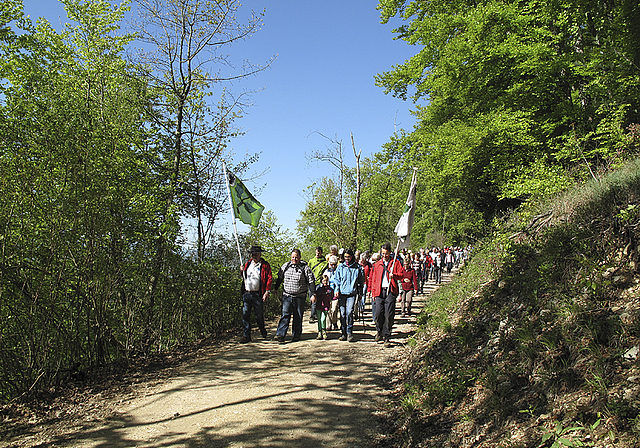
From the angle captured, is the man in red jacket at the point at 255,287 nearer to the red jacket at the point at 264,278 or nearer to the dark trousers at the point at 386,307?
the red jacket at the point at 264,278

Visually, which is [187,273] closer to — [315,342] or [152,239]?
[152,239]

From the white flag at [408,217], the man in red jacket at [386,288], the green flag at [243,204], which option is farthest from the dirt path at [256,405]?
the green flag at [243,204]

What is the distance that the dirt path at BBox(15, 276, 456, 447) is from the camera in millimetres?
4684

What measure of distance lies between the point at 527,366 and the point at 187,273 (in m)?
7.20

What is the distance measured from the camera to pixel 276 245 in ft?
50.0

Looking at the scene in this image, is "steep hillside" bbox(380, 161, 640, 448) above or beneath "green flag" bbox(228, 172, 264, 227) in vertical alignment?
beneath

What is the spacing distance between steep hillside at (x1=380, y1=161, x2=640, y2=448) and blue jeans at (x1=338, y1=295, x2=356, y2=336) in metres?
2.47

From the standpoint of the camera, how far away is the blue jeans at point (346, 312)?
9492mm

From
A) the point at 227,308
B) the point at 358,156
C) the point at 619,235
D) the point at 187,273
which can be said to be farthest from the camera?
the point at 358,156

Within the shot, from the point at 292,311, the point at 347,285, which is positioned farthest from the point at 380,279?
the point at 292,311

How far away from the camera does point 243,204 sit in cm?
1068

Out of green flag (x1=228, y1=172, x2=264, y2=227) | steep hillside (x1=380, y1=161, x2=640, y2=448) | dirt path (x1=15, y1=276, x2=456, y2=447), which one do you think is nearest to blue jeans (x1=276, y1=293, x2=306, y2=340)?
dirt path (x1=15, y1=276, x2=456, y2=447)

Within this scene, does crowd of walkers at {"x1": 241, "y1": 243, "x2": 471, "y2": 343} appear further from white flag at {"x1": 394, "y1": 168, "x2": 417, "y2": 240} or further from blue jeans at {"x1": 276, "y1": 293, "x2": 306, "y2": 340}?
white flag at {"x1": 394, "y1": 168, "x2": 417, "y2": 240}

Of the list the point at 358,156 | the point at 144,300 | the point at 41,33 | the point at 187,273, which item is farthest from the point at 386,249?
the point at 41,33
